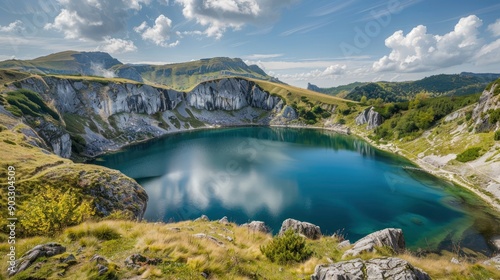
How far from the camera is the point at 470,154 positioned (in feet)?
219

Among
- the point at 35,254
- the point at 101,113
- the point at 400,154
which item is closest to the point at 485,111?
the point at 400,154

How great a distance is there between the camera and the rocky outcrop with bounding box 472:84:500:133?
73.2 meters

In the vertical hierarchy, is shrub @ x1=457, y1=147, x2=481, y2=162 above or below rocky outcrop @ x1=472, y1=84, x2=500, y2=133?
below

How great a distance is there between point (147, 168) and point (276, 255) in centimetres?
7647

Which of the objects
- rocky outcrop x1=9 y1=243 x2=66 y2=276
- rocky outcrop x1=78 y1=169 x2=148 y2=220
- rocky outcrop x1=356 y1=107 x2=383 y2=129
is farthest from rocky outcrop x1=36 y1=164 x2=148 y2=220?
rocky outcrop x1=356 y1=107 x2=383 y2=129

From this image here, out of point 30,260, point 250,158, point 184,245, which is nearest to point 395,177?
point 250,158

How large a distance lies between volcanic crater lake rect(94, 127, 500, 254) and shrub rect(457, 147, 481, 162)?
9870 mm

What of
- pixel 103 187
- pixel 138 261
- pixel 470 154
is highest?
pixel 138 261

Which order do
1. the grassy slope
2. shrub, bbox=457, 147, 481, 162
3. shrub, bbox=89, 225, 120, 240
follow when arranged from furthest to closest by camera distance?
shrub, bbox=457, 147, 481, 162, shrub, bbox=89, 225, 120, 240, the grassy slope

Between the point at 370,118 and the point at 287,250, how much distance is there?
516 feet

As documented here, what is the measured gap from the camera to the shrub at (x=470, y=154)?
214 ft

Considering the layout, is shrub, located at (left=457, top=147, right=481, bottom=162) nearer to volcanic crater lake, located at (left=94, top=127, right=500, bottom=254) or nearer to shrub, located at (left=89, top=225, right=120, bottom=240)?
volcanic crater lake, located at (left=94, top=127, right=500, bottom=254)

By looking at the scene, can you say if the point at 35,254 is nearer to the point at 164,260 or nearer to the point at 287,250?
the point at 164,260

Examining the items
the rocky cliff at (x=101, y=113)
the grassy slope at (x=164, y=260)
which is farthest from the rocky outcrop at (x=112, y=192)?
the rocky cliff at (x=101, y=113)
